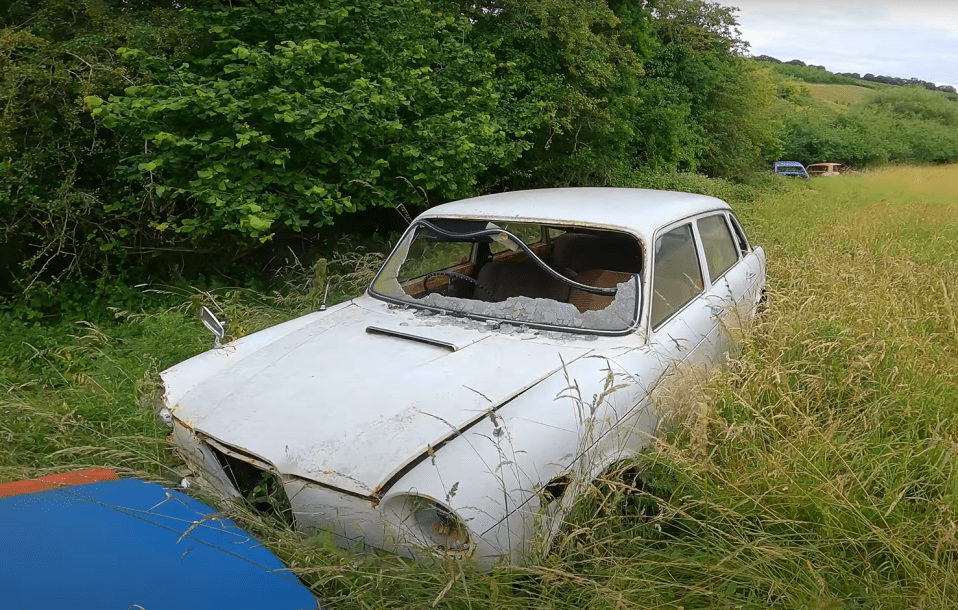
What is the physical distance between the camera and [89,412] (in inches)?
150

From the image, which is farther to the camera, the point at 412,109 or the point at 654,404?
the point at 412,109

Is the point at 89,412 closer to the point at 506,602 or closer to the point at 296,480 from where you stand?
the point at 296,480

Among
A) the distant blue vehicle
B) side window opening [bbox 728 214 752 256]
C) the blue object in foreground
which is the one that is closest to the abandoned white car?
the blue object in foreground

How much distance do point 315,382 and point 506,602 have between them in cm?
123

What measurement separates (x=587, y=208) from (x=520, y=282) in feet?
1.88

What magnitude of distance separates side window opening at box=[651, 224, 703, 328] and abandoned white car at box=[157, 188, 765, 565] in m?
0.01

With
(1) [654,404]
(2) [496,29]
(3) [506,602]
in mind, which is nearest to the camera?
(3) [506,602]

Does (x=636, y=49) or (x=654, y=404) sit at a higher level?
(x=636, y=49)

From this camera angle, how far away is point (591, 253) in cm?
421

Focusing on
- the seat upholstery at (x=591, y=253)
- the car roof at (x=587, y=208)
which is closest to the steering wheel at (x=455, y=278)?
the car roof at (x=587, y=208)

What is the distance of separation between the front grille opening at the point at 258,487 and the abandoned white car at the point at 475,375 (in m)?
0.02

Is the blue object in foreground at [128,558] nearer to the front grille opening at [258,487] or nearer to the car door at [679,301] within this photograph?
the front grille opening at [258,487]

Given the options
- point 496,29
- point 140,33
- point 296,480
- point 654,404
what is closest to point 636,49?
point 496,29

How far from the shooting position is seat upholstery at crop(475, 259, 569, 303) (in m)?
3.63
